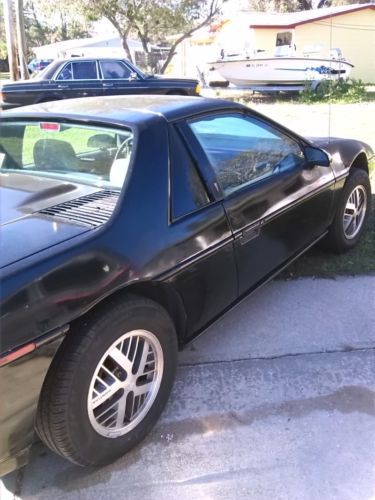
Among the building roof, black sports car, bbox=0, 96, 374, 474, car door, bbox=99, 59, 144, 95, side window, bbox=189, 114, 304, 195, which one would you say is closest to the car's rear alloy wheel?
black sports car, bbox=0, 96, 374, 474

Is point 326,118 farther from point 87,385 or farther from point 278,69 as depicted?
point 87,385

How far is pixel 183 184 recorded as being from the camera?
8.61ft

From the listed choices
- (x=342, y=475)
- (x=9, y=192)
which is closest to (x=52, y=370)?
(x=9, y=192)

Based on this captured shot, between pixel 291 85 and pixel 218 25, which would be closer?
pixel 291 85

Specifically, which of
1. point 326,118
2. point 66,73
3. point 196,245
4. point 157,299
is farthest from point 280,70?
point 157,299

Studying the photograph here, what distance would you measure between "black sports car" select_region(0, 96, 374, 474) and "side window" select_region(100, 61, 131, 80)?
10922 millimetres

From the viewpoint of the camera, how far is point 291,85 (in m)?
20.2

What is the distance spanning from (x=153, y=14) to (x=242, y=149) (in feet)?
A: 74.7

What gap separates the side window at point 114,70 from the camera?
13.5 m

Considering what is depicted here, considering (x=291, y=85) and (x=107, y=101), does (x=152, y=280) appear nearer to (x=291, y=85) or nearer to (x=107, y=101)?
(x=107, y=101)

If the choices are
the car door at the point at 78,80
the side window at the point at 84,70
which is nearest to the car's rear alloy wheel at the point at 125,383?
the car door at the point at 78,80

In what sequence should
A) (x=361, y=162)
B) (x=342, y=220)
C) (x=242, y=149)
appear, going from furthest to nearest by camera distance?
(x=361, y=162)
(x=342, y=220)
(x=242, y=149)

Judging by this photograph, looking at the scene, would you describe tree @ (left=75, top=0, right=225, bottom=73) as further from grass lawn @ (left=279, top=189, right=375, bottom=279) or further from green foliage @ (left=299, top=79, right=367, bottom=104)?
grass lawn @ (left=279, top=189, right=375, bottom=279)

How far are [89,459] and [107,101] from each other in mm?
2061
